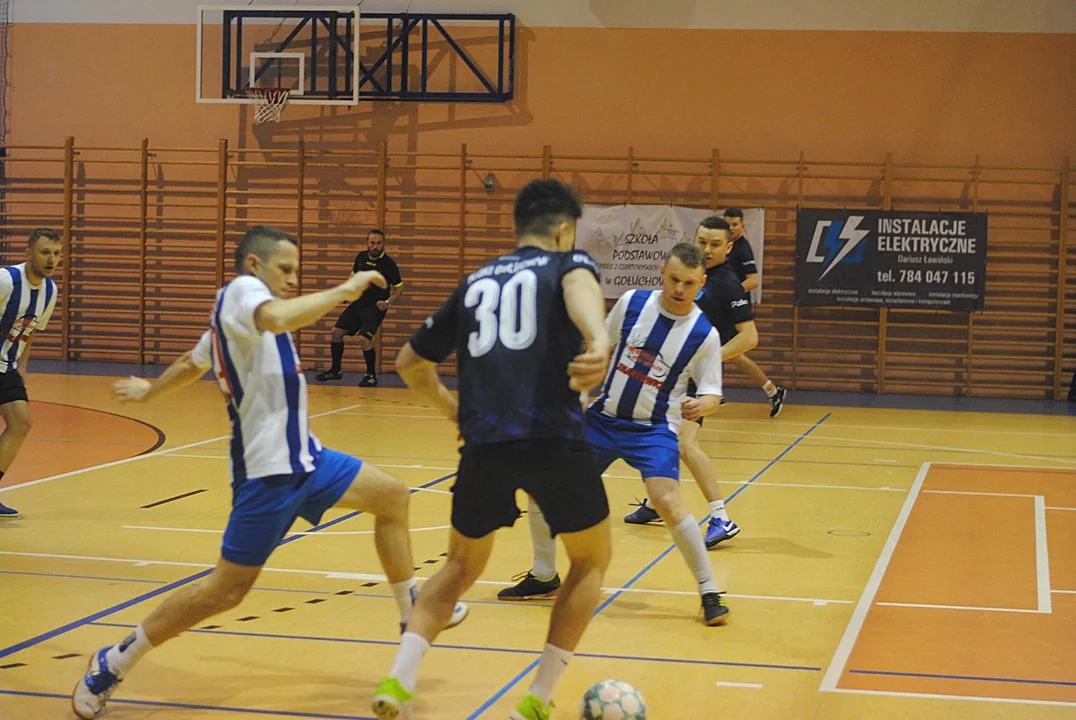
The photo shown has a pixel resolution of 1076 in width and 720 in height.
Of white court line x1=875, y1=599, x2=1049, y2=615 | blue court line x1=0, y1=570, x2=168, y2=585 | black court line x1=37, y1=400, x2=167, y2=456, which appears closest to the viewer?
white court line x1=875, y1=599, x2=1049, y2=615

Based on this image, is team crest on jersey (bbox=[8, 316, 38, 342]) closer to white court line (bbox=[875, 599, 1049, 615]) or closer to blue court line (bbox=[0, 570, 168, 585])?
blue court line (bbox=[0, 570, 168, 585])

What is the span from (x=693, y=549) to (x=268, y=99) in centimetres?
1244

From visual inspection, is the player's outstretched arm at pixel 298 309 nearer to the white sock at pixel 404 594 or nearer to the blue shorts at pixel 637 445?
the white sock at pixel 404 594

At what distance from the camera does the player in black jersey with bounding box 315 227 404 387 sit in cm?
1511

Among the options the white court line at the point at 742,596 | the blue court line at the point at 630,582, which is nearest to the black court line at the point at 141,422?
the blue court line at the point at 630,582

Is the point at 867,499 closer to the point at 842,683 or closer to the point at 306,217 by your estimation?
the point at 842,683

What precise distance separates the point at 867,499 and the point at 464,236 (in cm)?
913

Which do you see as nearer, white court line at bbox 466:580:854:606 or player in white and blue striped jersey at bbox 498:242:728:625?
player in white and blue striped jersey at bbox 498:242:728:625

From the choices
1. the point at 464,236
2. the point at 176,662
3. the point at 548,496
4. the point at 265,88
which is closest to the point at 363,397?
the point at 464,236

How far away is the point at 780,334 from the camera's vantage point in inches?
639

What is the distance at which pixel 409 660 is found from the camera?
362 centimetres

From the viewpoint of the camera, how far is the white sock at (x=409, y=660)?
3592 mm

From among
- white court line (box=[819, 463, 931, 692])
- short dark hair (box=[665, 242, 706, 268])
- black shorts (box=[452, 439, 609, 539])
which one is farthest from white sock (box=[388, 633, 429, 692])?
short dark hair (box=[665, 242, 706, 268])

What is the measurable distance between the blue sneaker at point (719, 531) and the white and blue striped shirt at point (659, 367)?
123cm
